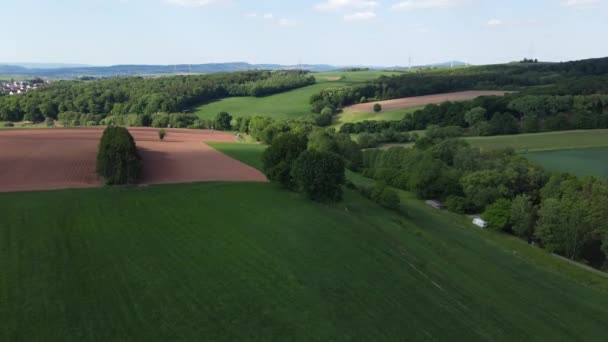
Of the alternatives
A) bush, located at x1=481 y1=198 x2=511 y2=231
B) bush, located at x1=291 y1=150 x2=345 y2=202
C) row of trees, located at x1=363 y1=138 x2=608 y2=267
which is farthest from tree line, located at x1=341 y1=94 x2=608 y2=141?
bush, located at x1=291 y1=150 x2=345 y2=202

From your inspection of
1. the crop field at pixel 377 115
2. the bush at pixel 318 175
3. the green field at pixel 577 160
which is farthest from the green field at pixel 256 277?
the crop field at pixel 377 115

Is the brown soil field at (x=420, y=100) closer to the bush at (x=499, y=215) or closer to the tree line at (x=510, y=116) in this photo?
the tree line at (x=510, y=116)

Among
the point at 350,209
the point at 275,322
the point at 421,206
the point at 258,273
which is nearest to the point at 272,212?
the point at 350,209

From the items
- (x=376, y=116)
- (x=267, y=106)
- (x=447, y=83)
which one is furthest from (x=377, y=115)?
(x=447, y=83)

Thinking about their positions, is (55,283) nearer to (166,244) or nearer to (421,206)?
(166,244)

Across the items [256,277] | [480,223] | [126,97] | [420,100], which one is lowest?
[480,223]

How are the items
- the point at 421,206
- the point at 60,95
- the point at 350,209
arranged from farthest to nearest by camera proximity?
the point at 60,95 → the point at 421,206 → the point at 350,209

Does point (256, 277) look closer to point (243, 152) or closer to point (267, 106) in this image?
point (243, 152)
